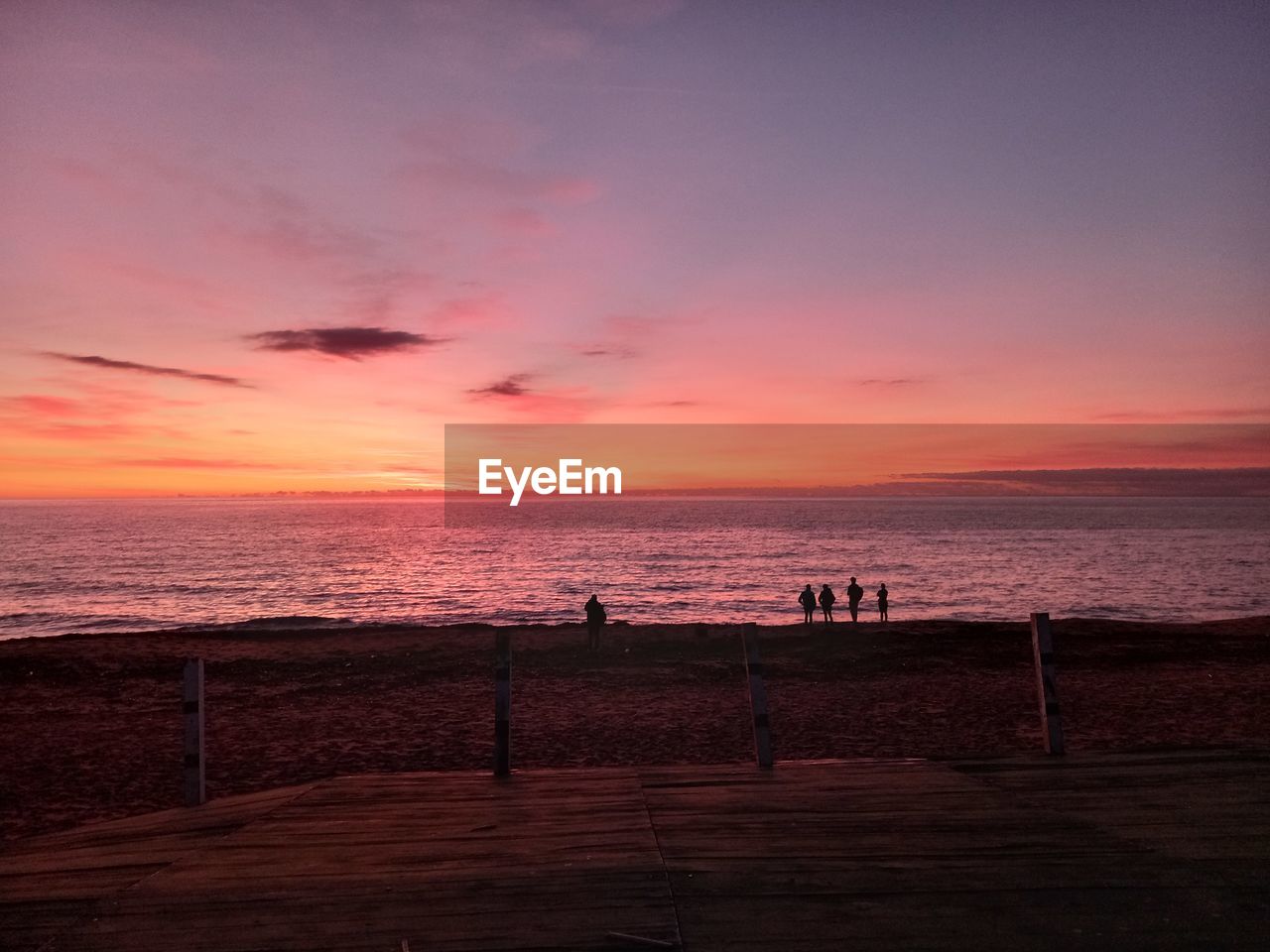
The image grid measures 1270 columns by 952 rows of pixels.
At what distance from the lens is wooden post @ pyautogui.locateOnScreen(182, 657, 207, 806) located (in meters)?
6.96

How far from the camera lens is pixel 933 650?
78.7ft

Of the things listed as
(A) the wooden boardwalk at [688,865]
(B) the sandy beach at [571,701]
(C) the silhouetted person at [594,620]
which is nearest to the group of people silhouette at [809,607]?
(C) the silhouetted person at [594,620]

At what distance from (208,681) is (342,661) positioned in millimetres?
3606

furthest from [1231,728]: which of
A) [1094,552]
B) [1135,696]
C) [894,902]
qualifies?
[1094,552]

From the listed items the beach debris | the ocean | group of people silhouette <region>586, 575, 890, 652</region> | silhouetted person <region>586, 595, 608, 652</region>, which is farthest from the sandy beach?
the ocean

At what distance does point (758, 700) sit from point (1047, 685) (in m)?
2.89

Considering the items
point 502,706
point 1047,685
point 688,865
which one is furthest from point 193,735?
point 1047,685

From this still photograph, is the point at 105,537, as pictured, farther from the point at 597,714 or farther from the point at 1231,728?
the point at 1231,728

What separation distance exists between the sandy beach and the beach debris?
23.0ft

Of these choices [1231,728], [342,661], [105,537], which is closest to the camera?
[1231,728]

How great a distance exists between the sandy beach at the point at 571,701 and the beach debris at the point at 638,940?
23.0ft

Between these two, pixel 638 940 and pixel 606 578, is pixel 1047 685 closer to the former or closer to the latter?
pixel 638 940

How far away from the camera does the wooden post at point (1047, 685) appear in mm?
7609

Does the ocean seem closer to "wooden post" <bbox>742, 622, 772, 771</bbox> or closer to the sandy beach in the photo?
the sandy beach
